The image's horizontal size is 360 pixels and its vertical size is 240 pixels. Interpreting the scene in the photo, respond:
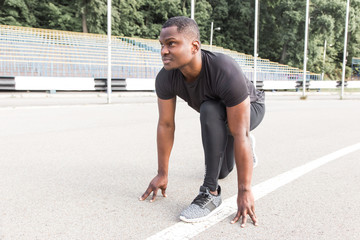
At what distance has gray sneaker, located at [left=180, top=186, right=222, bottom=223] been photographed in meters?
2.35

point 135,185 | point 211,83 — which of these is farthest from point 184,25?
point 135,185

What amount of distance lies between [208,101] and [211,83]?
0.57 feet

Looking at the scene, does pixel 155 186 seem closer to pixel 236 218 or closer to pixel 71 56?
pixel 236 218

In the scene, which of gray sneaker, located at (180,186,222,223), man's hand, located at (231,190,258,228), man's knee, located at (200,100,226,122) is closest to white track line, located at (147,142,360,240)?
gray sneaker, located at (180,186,222,223)

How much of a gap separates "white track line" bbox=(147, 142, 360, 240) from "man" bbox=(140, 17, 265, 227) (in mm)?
64

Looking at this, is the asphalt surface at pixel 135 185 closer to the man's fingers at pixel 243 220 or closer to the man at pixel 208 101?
the man's fingers at pixel 243 220

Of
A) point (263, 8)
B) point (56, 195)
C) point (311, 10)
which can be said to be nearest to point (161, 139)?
point (56, 195)

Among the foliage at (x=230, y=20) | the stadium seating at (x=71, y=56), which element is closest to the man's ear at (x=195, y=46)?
the stadium seating at (x=71, y=56)

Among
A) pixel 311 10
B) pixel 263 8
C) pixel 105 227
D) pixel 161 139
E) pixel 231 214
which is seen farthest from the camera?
pixel 263 8

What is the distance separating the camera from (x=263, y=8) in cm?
4041

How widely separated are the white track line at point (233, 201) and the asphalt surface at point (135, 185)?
0.21 feet

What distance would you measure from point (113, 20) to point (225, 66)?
1236 inches

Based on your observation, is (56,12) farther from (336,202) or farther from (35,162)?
(336,202)

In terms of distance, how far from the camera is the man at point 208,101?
7.23 feet
